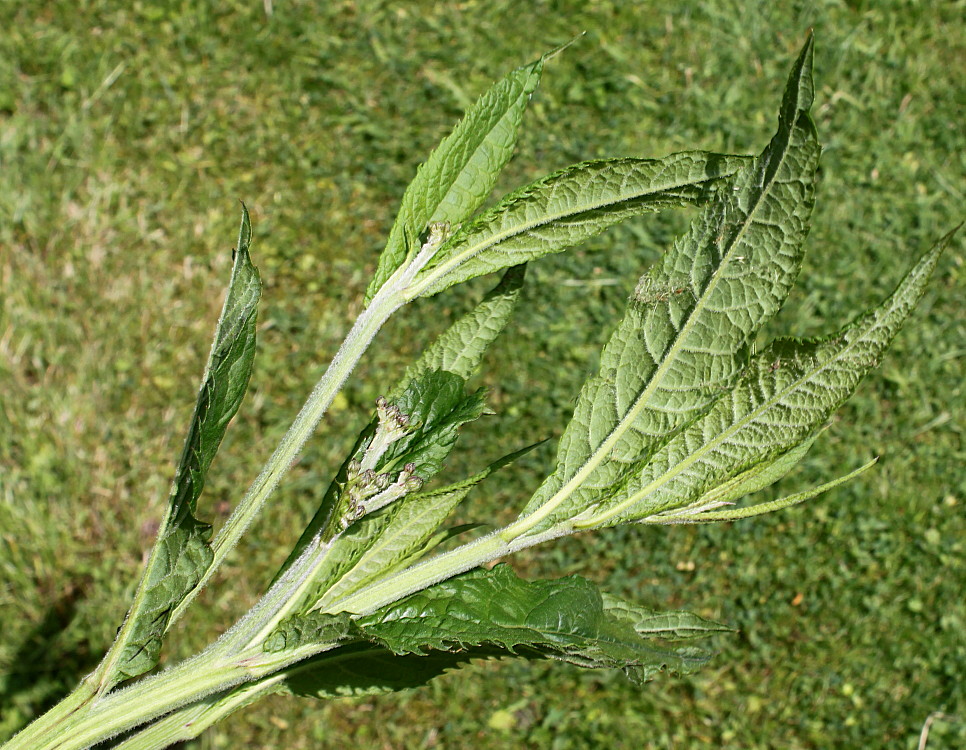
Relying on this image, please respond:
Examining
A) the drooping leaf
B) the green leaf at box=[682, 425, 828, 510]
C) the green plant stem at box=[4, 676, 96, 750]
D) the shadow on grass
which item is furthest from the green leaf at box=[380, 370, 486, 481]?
the shadow on grass

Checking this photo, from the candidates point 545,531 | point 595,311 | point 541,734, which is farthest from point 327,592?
point 595,311

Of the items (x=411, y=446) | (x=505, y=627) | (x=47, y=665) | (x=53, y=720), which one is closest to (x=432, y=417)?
(x=411, y=446)

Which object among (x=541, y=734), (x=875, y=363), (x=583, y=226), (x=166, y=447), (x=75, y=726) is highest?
(x=583, y=226)

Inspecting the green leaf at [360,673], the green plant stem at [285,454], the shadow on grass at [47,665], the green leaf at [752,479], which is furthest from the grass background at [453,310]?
the green plant stem at [285,454]

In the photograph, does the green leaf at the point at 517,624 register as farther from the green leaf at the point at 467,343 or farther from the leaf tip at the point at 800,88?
the leaf tip at the point at 800,88

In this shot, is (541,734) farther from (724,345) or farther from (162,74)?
(162,74)

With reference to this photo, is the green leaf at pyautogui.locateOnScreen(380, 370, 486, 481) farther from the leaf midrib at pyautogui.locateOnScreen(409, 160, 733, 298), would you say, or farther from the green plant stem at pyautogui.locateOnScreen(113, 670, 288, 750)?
the green plant stem at pyautogui.locateOnScreen(113, 670, 288, 750)
